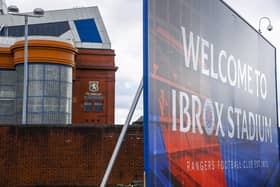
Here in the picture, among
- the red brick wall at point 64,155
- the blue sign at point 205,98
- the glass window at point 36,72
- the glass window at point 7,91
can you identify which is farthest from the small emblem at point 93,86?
the blue sign at point 205,98

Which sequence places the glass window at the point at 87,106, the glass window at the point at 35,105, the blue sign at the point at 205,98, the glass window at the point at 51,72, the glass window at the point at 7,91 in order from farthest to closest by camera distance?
the glass window at the point at 87,106, the glass window at the point at 7,91, the glass window at the point at 51,72, the glass window at the point at 35,105, the blue sign at the point at 205,98

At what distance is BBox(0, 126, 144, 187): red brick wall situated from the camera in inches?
780

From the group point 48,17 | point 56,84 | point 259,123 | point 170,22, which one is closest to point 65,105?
point 56,84

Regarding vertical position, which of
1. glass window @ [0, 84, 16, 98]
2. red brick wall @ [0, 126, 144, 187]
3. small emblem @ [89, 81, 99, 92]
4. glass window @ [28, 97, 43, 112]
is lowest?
red brick wall @ [0, 126, 144, 187]

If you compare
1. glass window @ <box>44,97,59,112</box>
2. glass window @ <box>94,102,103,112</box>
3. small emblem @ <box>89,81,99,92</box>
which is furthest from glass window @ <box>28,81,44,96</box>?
glass window @ <box>94,102,103,112</box>

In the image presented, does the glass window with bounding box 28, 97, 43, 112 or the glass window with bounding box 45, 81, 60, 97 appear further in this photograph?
the glass window with bounding box 45, 81, 60, 97

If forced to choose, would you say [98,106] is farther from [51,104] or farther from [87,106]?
[51,104]

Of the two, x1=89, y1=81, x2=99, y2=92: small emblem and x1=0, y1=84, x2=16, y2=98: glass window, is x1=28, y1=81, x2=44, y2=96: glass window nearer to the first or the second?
x1=0, y1=84, x2=16, y2=98: glass window

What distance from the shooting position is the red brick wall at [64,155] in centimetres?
1981

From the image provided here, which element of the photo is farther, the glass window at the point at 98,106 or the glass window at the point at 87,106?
the glass window at the point at 98,106

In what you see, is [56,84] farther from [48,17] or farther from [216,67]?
[216,67]

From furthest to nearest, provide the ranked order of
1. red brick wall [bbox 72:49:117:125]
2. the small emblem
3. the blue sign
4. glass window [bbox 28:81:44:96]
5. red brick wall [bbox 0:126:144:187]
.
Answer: the small emblem, red brick wall [bbox 72:49:117:125], glass window [bbox 28:81:44:96], red brick wall [bbox 0:126:144:187], the blue sign

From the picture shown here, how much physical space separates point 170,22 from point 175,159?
1.32 metres

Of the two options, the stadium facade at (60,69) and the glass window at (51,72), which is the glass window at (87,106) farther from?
the glass window at (51,72)
